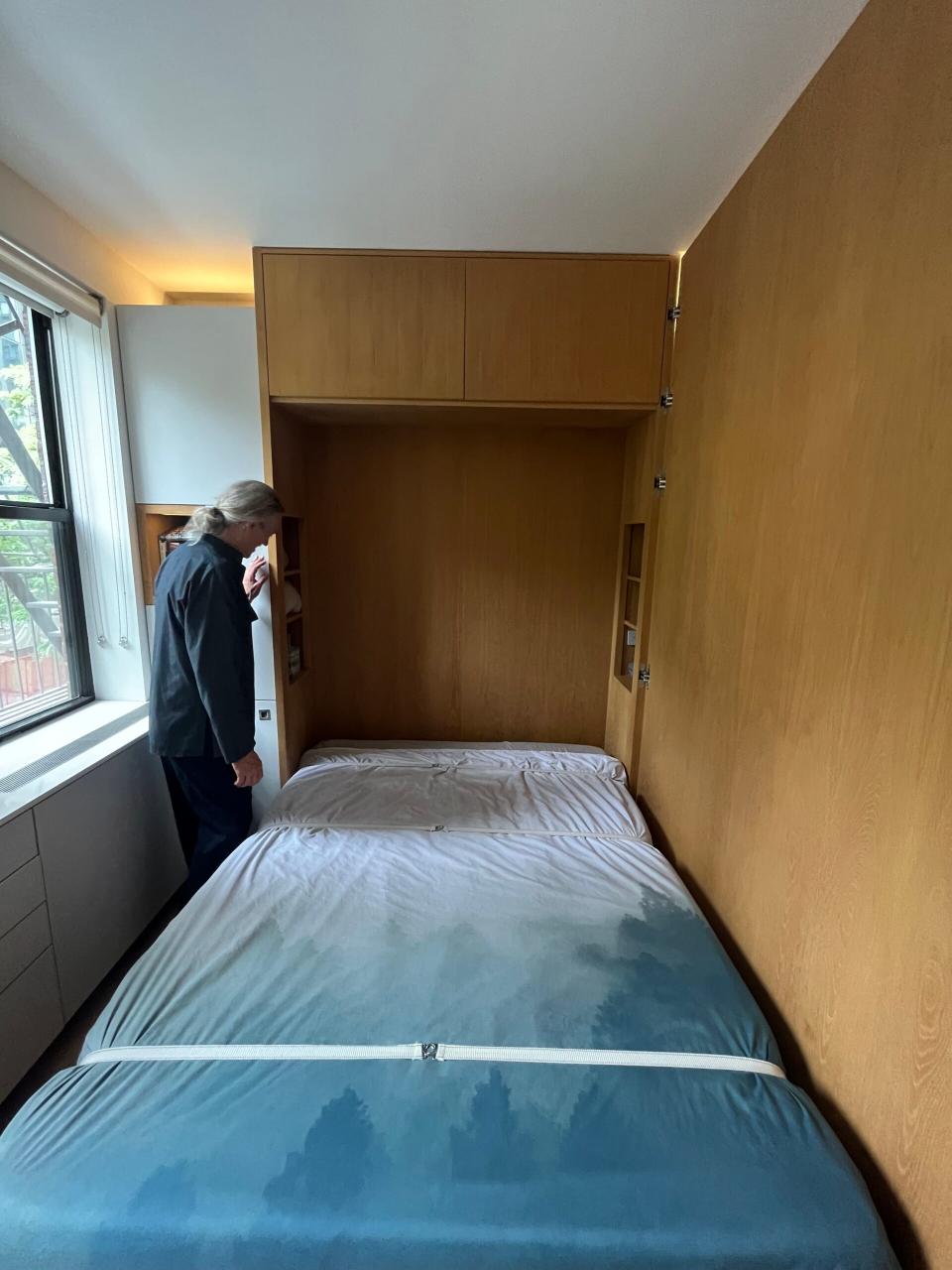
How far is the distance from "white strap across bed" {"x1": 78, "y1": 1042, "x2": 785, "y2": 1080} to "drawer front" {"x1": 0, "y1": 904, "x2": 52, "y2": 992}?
495 millimetres

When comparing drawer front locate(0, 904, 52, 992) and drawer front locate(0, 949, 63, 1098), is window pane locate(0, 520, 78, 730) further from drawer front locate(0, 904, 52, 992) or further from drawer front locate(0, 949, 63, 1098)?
drawer front locate(0, 949, 63, 1098)

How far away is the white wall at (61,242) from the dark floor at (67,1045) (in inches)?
84.3

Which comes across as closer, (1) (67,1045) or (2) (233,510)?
(1) (67,1045)

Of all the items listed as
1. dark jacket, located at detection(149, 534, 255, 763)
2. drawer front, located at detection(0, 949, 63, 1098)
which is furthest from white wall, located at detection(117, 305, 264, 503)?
drawer front, located at detection(0, 949, 63, 1098)

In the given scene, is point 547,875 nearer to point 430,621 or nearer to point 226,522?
point 430,621

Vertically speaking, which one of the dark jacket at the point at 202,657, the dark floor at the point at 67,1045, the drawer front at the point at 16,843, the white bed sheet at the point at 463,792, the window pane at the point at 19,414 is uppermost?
the window pane at the point at 19,414

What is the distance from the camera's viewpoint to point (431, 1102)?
3.26ft

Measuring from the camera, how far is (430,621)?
2.65m

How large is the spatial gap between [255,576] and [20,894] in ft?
3.90

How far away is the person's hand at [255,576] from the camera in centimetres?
213

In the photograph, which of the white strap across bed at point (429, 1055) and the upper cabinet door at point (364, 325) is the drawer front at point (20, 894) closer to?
the white strap across bed at point (429, 1055)

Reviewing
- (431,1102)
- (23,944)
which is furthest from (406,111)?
(23,944)

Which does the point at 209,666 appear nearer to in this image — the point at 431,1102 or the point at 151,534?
the point at 151,534

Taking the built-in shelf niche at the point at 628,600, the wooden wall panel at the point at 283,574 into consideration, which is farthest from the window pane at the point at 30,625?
the built-in shelf niche at the point at 628,600
